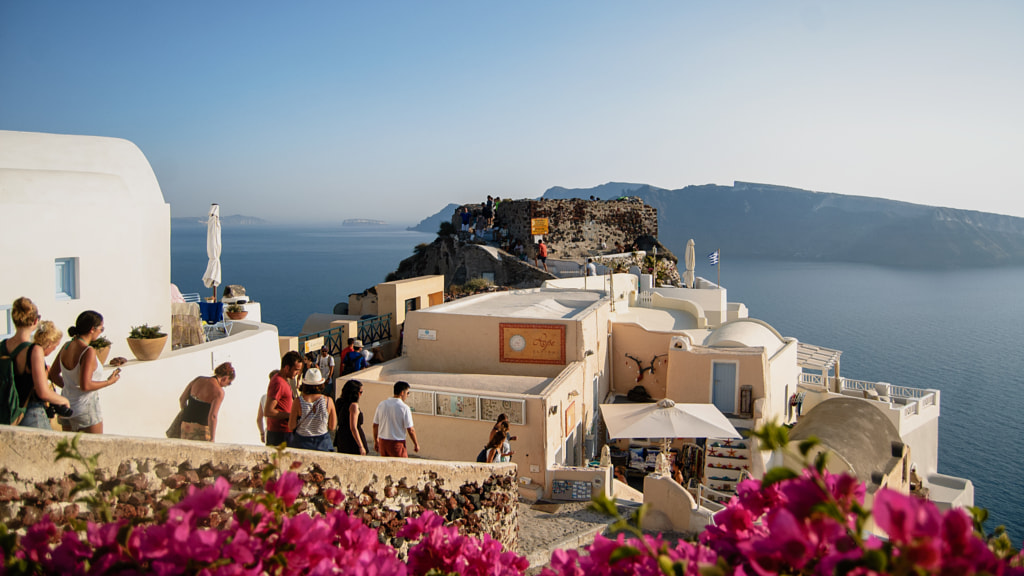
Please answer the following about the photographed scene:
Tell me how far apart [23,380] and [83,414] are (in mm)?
678

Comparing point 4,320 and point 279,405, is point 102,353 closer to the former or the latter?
point 4,320

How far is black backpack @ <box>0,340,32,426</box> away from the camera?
4.80m

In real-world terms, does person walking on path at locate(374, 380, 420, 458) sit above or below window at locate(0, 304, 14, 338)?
below

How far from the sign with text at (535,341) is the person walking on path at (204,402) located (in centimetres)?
758

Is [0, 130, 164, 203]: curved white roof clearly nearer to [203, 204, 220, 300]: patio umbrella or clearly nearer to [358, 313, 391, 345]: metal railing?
[203, 204, 220, 300]: patio umbrella

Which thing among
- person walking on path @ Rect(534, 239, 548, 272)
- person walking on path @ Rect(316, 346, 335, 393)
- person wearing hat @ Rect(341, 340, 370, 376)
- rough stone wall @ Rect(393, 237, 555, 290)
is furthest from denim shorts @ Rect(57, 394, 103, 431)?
person walking on path @ Rect(534, 239, 548, 272)

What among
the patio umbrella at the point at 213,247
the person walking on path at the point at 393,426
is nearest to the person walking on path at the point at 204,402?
the person walking on path at the point at 393,426

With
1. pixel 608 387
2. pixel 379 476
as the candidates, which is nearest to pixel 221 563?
pixel 379 476

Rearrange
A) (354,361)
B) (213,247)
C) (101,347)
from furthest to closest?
(354,361), (213,247), (101,347)

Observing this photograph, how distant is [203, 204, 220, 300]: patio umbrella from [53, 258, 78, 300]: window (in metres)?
4.08

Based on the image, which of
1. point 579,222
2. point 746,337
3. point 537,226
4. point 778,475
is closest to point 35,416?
point 778,475

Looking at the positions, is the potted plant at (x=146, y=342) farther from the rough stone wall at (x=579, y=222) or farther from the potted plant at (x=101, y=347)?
the rough stone wall at (x=579, y=222)

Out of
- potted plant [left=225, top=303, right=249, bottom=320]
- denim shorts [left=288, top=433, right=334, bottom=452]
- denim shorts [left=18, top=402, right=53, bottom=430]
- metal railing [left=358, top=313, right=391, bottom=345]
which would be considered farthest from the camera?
metal railing [left=358, top=313, right=391, bottom=345]

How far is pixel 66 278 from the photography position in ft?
24.5
